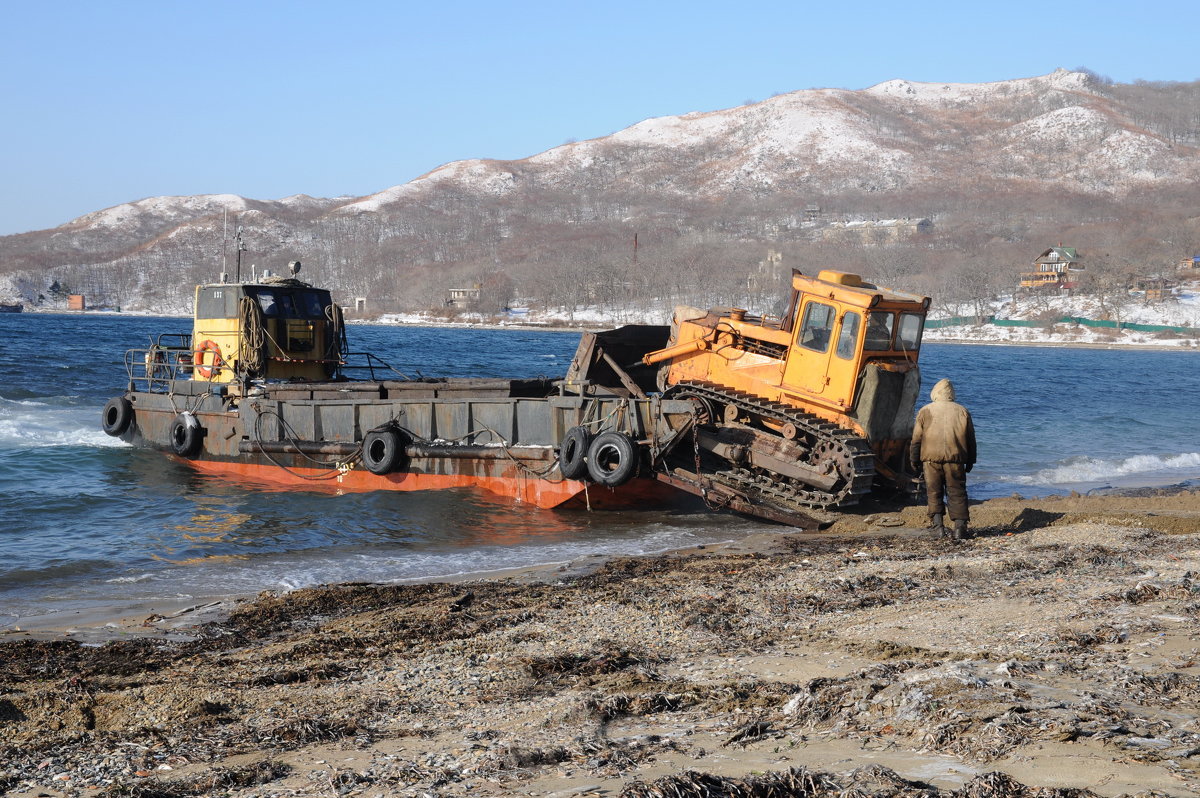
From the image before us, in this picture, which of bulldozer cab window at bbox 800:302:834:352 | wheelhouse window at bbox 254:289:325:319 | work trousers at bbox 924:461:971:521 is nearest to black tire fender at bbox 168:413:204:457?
wheelhouse window at bbox 254:289:325:319

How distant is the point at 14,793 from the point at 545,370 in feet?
161

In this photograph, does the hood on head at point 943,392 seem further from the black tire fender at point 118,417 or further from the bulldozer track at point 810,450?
the black tire fender at point 118,417

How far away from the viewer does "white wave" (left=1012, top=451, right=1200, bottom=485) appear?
2028cm

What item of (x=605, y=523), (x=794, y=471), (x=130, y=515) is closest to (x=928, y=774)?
(x=794, y=471)

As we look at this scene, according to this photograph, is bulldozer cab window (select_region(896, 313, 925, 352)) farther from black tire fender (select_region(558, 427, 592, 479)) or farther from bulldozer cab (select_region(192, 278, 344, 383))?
bulldozer cab (select_region(192, 278, 344, 383))

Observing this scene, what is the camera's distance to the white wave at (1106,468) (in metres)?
20.3

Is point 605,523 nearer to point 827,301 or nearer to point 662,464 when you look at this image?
point 662,464

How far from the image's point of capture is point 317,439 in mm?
18312

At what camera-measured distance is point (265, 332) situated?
19750 millimetres

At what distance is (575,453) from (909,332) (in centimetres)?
469

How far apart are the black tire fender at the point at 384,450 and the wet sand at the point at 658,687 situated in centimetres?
689

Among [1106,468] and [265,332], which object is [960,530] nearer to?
[1106,468]

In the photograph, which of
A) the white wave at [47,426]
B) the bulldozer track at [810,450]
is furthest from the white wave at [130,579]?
the white wave at [47,426]

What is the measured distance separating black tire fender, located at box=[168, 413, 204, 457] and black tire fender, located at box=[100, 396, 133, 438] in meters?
2.01
